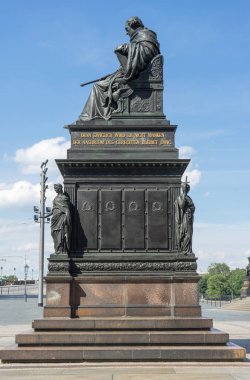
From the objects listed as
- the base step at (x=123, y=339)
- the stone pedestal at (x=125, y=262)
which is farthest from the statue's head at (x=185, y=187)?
the base step at (x=123, y=339)

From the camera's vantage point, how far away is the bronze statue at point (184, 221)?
65.2 ft

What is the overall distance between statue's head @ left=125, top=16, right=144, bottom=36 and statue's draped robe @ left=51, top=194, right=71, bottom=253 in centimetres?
710

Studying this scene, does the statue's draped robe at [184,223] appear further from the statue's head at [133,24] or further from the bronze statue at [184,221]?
the statue's head at [133,24]

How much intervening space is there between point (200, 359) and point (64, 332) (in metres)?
4.04

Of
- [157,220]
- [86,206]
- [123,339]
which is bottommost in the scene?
[123,339]

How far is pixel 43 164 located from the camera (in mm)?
53312

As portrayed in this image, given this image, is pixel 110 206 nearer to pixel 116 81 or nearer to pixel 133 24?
pixel 116 81

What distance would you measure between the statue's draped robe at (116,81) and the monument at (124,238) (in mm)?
40

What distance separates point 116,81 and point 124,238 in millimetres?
5536

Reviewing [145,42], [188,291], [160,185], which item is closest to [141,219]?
[160,185]

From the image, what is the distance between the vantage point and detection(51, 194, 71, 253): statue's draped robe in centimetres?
1975

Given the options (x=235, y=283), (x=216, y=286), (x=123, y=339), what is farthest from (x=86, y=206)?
(x=235, y=283)

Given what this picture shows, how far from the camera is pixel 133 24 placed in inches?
901

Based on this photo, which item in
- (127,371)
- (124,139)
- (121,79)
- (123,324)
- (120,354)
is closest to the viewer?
(127,371)
